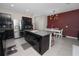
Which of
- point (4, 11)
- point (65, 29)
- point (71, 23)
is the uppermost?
point (4, 11)

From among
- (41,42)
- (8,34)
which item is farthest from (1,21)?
(41,42)

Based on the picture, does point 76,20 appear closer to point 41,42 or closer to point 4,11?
point 41,42

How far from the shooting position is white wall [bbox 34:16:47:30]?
23.6ft

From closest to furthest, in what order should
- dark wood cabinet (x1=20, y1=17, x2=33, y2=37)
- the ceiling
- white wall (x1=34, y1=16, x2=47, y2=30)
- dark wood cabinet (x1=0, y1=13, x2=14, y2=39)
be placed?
the ceiling < dark wood cabinet (x1=0, y1=13, x2=14, y2=39) < dark wood cabinet (x1=20, y1=17, x2=33, y2=37) < white wall (x1=34, y1=16, x2=47, y2=30)

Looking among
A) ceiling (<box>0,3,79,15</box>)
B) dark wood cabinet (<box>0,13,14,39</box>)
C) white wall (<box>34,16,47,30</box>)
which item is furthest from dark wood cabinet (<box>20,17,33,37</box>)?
ceiling (<box>0,3,79,15</box>)

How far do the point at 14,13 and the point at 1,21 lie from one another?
4.41 ft

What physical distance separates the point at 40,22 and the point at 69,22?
3.30 m

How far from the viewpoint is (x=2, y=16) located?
13.2 ft

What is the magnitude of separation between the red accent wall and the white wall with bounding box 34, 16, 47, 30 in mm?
1577

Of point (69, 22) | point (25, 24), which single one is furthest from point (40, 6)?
point (69, 22)

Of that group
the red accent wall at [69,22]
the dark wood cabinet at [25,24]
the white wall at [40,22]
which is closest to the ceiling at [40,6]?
the red accent wall at [69,22]

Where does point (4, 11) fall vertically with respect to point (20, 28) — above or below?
above

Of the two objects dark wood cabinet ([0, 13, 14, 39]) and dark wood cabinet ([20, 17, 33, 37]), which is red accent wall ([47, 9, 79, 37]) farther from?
dark wood cabinet ([0, 13, 14, 39])

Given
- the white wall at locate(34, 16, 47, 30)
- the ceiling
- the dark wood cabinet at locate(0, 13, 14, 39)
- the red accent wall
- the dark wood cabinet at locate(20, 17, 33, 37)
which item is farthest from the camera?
the white wall at locate(34, 16, 47, 30)
